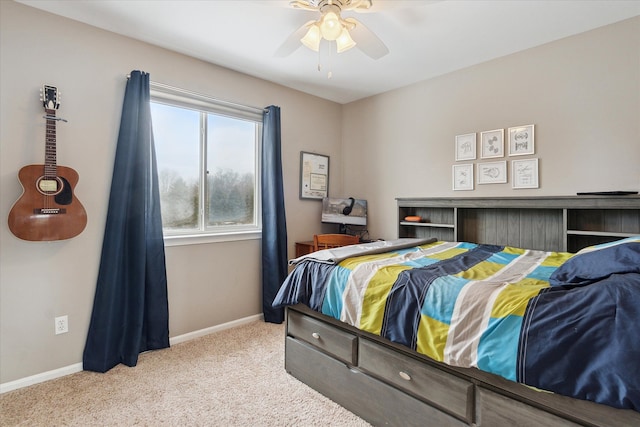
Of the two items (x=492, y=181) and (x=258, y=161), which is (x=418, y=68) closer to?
(x=492, y=181)

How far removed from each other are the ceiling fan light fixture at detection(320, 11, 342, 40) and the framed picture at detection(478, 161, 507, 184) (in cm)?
189

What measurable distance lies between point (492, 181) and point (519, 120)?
56cm

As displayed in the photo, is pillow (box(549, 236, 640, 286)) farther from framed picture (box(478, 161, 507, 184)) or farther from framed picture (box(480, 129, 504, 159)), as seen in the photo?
framed picture (box(480, 129, 504, 159))

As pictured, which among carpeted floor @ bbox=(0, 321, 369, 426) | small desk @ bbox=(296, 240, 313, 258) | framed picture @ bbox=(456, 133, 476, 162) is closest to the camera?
carpeted floor @ bbox=(0, 321, 369, 426)

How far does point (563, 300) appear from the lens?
3.86ft

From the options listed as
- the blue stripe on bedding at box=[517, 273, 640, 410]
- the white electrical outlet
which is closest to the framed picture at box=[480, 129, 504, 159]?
the blue stripe on bedding at box=[517, 273, 640, 410]

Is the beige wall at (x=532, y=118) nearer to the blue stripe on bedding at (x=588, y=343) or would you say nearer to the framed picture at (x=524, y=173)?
the framed picture at (x=524, y=173)

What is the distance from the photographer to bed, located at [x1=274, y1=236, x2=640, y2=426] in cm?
107

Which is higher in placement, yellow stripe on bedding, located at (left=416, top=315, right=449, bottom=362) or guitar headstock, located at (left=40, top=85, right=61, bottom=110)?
guitar headstock, located at (left=40, top=85, right=61, bottom=110)

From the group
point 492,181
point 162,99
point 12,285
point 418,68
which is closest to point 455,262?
point 492,181

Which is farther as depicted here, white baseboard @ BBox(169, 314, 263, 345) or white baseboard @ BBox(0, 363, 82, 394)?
Answer: white baseboard @ BBox(169, 314, 263, 345)

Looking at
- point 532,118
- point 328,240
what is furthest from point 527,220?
point 328,240

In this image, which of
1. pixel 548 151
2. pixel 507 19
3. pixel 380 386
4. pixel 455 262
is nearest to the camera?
pixel 380 386

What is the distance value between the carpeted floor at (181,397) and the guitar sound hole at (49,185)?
1260 millimetres
